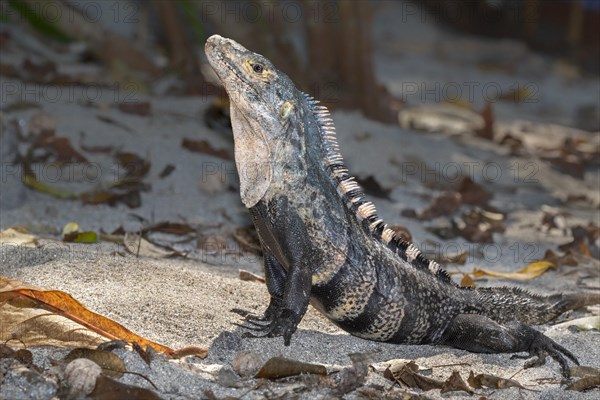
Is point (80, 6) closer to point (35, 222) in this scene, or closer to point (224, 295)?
point (35, 222)

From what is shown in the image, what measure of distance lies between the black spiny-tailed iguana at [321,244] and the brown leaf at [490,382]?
542mm

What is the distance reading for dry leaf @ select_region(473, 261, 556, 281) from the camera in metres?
6.18

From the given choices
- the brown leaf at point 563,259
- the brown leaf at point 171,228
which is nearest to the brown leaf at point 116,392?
the brown leaf at point 171,228

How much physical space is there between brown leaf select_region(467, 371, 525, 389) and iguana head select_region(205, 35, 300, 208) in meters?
1.37

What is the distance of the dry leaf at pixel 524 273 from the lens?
618 cm

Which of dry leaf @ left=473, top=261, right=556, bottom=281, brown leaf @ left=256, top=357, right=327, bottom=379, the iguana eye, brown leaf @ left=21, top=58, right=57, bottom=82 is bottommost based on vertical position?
dry leaf @ left=473, top=261, right=556, bottom=281

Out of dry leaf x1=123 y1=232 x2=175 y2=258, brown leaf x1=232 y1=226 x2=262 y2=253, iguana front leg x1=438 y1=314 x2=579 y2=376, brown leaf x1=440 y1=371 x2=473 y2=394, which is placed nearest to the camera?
brown leaf x1=440 y1=371 x2=473 y2=394

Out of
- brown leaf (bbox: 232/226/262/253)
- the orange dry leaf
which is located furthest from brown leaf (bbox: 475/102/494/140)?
the orange dry leaf

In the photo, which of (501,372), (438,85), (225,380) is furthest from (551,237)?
(438,85)

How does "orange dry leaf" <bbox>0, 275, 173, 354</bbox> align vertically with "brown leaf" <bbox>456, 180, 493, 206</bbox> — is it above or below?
above

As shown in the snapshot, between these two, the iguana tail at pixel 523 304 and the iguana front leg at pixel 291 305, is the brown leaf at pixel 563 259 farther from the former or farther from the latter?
the iguana front leg at pixel 291 305

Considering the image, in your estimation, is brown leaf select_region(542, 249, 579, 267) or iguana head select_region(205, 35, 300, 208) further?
brown leaf select_region(542, 249, 579, 267)

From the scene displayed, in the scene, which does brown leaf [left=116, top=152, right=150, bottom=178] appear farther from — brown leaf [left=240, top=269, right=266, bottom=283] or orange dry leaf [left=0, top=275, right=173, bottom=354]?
orange dry leaf [left=0, top=275, right=173, bottom=354]

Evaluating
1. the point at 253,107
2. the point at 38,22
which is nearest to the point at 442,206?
the point at 253,107
